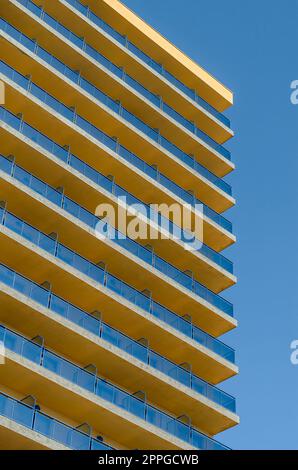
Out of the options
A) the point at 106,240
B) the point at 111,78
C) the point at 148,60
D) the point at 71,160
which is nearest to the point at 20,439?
the point at 106,240

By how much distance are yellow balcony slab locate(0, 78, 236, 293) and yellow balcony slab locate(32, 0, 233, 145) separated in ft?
22.8

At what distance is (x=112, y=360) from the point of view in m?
34.8

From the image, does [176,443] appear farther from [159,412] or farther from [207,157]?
[207,157]

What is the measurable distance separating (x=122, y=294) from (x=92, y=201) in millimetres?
4724

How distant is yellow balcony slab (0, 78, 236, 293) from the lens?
3869 centimetres

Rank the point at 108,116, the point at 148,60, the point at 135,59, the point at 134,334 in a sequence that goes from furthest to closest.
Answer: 1. the point at 148,60
2. the point at 135,59
3. the point at 108,116
4. the point at 134,334

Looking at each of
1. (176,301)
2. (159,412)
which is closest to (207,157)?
(176,301)

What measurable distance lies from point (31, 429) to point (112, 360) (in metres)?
6.41

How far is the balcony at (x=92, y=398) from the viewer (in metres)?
31.0

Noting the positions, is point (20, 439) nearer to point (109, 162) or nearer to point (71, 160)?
point (71, 160)

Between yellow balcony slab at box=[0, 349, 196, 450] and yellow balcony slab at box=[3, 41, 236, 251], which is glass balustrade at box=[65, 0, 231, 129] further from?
yellow balcony slab at box=[0, 349, 196, 450]

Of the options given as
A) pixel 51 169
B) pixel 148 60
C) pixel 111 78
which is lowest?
pixel 51 169

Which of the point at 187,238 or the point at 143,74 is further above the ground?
the point at 143,74

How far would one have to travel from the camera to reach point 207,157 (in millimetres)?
48438
